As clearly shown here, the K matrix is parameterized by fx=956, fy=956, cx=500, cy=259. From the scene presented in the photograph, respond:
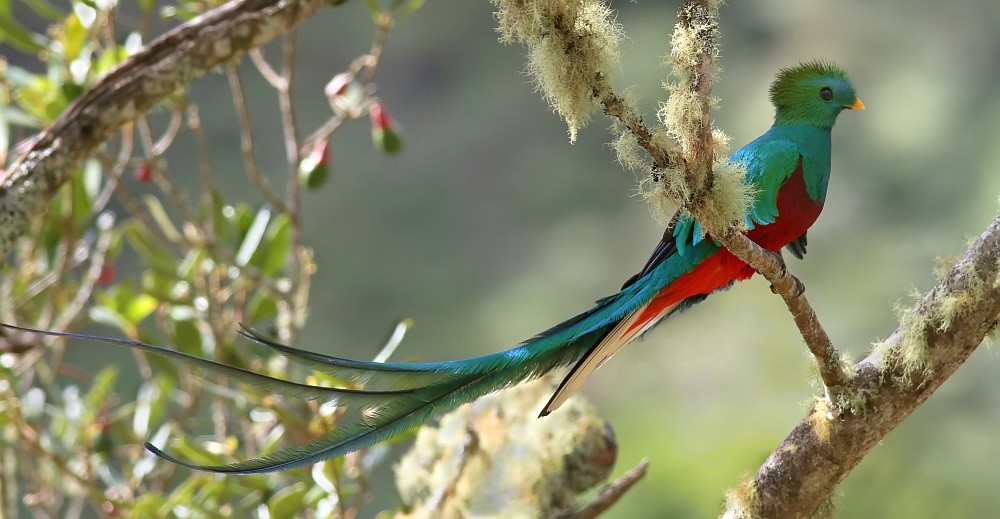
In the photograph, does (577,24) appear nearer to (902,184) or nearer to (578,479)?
(578,479)

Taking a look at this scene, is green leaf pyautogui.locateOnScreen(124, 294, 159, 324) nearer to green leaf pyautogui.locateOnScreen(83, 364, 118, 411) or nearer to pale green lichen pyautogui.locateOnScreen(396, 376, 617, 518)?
green leaf pyautogui.locateOnScreen(83, 364, 118, 411)

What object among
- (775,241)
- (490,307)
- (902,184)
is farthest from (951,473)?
(775,241)

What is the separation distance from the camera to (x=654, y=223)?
110 inches

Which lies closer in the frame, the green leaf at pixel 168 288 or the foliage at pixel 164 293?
the foliage at pixel 164 293

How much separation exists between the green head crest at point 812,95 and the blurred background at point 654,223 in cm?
107

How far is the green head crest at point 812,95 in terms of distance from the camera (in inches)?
44.9

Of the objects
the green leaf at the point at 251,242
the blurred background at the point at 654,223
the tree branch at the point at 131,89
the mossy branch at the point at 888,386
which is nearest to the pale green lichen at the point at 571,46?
the mossy branch at the point at 888,386

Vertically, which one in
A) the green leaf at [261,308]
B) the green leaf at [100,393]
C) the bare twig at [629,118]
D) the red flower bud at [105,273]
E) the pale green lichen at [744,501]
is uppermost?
the red flower bud at [105,273]

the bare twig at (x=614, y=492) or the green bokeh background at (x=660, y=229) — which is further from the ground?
the green bokeh background at (x=660, y=229)

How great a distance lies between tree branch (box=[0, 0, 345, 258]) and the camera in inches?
39.2

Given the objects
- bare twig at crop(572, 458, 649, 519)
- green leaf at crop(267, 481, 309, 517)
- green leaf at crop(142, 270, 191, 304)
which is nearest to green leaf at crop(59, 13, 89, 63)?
green leaf at crop(142, 270, 191, 304)

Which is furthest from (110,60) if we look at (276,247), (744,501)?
(744,501)

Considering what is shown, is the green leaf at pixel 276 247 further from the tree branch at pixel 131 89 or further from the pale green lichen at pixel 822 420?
the pale green lichen at pixel 822 420

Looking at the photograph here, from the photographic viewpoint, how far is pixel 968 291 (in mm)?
854
